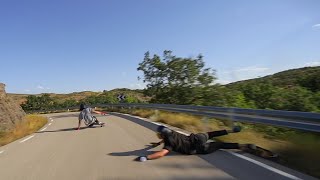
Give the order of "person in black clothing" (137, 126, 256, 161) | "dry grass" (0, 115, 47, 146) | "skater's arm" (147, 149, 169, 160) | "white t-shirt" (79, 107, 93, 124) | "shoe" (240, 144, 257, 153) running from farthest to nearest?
1. "white t-shirt" (79, 107, 93, 124)
2. "dry grass" (0, 115, 47, 146)
3. "person in black clothing" (137, 126, 256, 161)
4. "skater's arm" (147, 149, 169, 160)
5. "shoe" (240, 144, 257, 153)

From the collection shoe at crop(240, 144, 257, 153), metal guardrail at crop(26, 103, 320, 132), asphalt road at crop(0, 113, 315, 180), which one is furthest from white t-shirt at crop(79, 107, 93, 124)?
shoe at crop(240, 144, 257, 153)

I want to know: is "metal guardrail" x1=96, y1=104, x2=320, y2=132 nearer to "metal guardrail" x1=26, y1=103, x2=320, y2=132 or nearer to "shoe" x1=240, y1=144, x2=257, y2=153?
"metal guardrail" x1=26, y1=103, x2=320, y2=132

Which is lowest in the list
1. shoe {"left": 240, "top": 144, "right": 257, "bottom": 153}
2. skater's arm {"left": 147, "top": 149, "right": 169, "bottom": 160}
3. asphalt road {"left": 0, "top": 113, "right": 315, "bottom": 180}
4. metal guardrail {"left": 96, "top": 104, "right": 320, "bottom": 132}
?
asphalt road {"left": 0, "top": 113, "right": 315, "bottom": 180}

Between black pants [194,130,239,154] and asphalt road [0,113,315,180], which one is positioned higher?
black pants [194,130,239,154]

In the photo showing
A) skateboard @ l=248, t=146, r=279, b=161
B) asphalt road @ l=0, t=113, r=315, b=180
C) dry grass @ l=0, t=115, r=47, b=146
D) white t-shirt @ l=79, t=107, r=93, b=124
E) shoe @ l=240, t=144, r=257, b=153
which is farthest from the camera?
white t-shirt @ l=79, t=107, r=93, b=124

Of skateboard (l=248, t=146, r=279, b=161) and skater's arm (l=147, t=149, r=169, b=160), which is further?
skater's arm (l=147, t=149, r=169, b=160)

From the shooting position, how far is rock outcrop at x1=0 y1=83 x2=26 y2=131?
2317cm

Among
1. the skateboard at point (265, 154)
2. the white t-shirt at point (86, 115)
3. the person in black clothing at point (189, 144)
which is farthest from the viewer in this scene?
the white t-shirt at point (86, 115)

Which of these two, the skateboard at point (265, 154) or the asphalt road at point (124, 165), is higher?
the skateboard at point (265, 154)

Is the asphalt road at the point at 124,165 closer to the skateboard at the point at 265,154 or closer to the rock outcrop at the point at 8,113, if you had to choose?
the skateboard at the point at 265,154

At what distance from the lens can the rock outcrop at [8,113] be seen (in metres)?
23.2

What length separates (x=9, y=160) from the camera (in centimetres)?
1005

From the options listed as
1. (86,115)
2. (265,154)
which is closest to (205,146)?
(265,154)

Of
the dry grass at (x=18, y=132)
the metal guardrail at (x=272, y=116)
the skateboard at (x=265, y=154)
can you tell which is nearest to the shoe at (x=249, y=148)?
the skateboard at (x=265, y=154)
